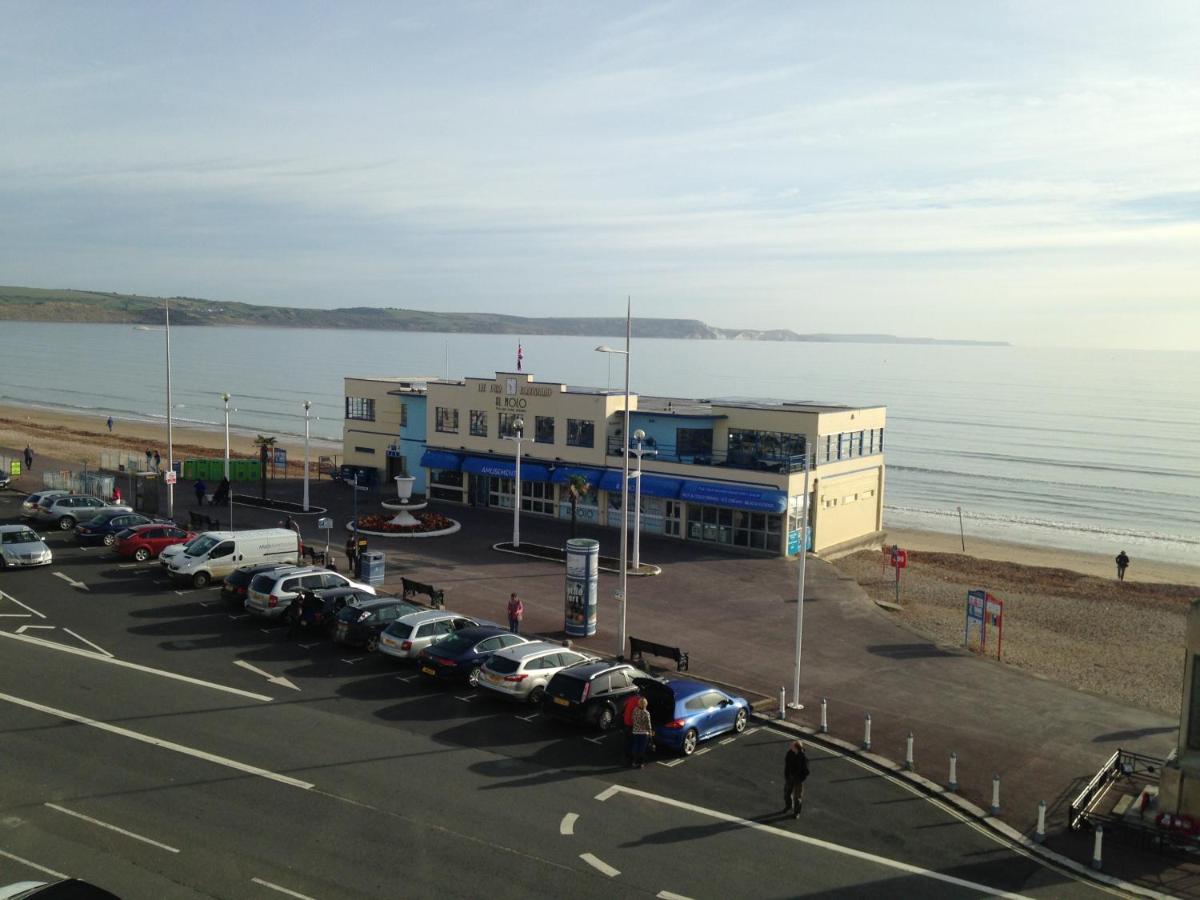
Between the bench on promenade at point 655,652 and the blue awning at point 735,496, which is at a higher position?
the blue awning at point 735,496

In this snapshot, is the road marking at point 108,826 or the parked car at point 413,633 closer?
the road marking at point 108,826

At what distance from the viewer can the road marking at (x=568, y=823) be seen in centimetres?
1560

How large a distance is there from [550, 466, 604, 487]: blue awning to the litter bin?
1385cm

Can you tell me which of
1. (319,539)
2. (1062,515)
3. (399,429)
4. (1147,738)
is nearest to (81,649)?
(319,539)

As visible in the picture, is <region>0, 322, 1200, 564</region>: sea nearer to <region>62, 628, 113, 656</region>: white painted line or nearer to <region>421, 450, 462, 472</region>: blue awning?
<region>62, 628, 113, 656</region>: white painted line

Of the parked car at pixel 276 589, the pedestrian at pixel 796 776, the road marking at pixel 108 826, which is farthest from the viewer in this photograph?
the parked car at pixel 276 589

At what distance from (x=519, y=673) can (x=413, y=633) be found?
391 cm

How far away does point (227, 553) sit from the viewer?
104 ft

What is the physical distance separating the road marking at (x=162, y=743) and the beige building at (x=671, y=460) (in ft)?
69.6

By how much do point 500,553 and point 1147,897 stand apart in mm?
27398

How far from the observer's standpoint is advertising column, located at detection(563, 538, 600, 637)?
90.8 feet

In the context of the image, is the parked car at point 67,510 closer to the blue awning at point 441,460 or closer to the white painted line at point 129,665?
the white painted line at point 129,665

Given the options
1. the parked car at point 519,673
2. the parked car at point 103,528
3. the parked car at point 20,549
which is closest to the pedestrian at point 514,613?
the parked car at point 519,673

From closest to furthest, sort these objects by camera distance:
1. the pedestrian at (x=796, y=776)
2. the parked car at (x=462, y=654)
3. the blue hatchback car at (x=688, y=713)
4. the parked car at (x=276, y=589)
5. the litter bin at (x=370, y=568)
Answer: the pedestrian at (x=796, y=776) < the blue hatchback car at (x=688, y=713) < the parked car at (x=462, y=654) < the parked car at (x=276, y=589) < the litter bin at (x=370, y=568)
